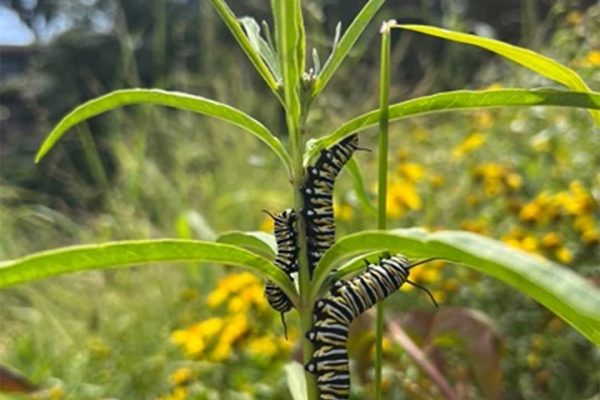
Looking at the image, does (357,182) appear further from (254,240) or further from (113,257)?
(113,257)

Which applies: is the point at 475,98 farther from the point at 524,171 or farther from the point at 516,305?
the point at 524,171

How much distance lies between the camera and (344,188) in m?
2.52

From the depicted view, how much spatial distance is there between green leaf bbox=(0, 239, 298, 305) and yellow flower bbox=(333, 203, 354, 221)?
1755 millimetres

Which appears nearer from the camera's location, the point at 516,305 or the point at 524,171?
the point at 516,305

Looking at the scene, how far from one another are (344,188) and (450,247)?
7.41ft

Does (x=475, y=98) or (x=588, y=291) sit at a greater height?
(x=475, y=98)

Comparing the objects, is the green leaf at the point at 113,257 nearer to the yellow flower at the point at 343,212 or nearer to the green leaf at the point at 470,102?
the green leaf at the point at 470,102

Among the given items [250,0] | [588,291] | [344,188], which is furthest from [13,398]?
[250,0]

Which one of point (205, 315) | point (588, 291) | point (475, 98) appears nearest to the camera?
point (588, 291)

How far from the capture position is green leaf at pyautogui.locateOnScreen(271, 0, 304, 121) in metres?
0.38

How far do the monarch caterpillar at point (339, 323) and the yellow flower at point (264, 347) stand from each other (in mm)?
1285

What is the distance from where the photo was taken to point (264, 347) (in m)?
1.65

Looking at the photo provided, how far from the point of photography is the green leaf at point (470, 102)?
0.37 metres

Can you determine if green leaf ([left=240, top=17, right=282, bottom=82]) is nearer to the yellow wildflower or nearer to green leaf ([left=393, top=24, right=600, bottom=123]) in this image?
green leaf ([left=393, top=24, right=600, bottom=123])
